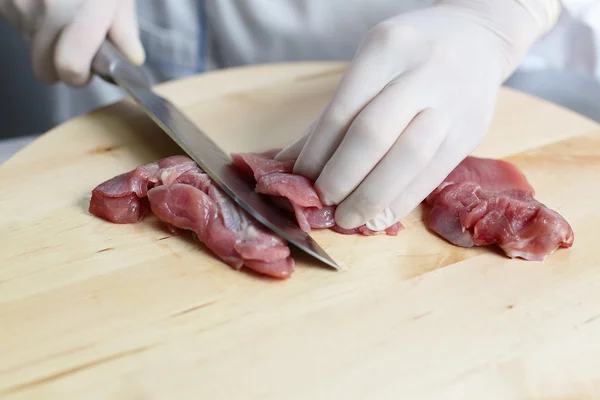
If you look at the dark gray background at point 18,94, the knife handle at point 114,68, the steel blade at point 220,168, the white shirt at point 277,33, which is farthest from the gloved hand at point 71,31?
the dark gray background at point 18,94

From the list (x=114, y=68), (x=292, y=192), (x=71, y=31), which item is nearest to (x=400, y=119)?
(x=292, y=192)

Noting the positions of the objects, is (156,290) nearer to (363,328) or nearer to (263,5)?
(363,328)

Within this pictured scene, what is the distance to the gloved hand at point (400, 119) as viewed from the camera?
167 centimetres

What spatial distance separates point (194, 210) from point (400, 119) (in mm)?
598

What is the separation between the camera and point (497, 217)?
1.70 metres

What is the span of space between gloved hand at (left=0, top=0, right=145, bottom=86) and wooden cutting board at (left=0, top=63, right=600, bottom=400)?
48 centimetres

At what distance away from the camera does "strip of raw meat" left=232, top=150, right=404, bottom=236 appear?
1.69 metres

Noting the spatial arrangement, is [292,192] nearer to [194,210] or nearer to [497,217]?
[194,210]

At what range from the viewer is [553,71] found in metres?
3.03

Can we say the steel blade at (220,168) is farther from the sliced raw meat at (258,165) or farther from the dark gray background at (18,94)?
the dark gray background at (18,94)

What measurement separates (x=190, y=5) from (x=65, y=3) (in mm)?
676

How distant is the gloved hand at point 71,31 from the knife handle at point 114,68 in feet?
0.09

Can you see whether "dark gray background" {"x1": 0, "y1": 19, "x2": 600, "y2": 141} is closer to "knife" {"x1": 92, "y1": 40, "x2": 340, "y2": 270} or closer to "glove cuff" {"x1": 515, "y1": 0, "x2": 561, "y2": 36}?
"knife" {"x1": 92, "y1": 40, "x2": 340, "y2": 270}

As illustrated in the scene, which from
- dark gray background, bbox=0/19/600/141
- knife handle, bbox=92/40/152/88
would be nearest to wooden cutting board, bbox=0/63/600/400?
knife handle, bbox=92/40/152/88
